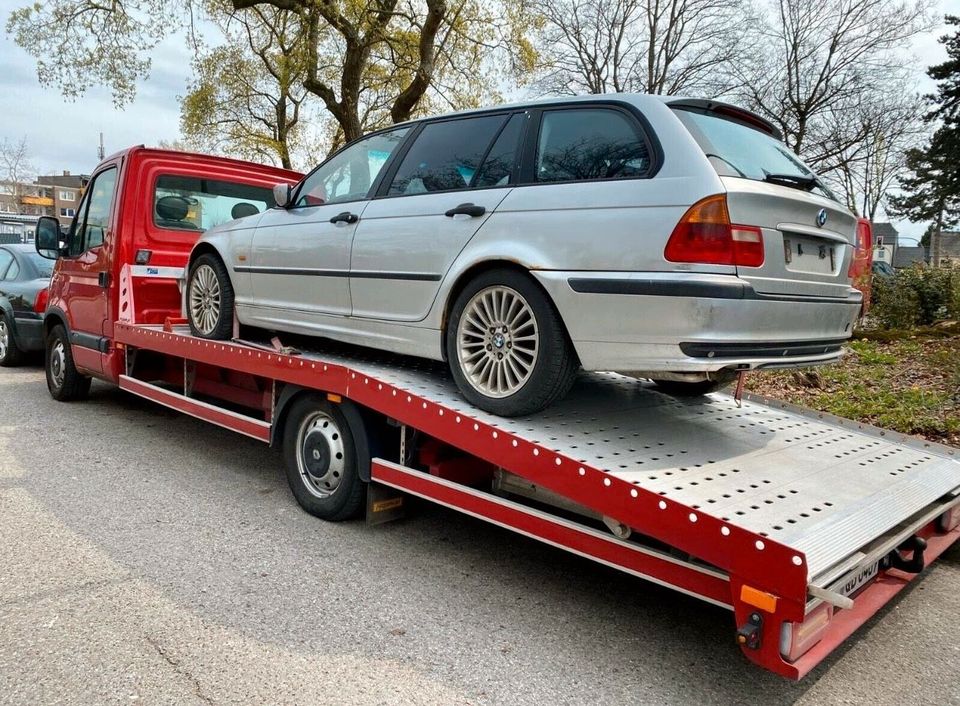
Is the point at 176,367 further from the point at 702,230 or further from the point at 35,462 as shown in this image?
the point at 702,230

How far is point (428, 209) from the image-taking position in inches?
157

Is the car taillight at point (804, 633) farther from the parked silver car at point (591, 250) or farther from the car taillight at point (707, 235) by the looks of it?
the car taillight at point (707, 235)

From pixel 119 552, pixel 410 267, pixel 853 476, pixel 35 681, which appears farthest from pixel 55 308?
pixel 853 476

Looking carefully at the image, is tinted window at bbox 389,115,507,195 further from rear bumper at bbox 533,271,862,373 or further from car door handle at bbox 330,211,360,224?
rear bumper at bbox 533,271,862,373

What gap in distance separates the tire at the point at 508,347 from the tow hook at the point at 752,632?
1.31 m

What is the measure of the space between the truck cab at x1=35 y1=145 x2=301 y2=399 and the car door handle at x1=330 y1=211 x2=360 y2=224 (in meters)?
1.61

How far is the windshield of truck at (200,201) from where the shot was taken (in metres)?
6.47

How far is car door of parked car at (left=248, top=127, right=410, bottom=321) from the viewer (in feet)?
14.9

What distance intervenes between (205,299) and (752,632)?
15.3 feet

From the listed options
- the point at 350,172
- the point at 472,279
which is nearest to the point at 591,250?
the point at 472,279

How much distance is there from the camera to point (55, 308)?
746cm

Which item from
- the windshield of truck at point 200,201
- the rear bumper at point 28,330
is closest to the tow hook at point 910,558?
the windshield of truck at point 200,201

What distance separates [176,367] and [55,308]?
2.23 m

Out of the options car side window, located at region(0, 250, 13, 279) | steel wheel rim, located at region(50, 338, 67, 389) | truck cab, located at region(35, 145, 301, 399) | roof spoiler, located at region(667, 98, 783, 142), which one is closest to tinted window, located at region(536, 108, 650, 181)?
roof spoiler, located at region(667, 98, 783, 142)
